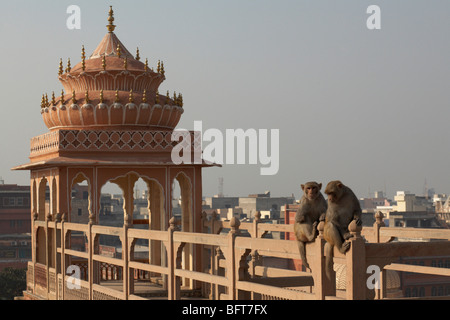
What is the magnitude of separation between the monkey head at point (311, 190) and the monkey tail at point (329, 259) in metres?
0.89

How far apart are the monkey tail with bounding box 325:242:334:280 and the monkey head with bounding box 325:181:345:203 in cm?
67

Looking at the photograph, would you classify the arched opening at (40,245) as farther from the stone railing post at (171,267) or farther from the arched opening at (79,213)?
the arched opening at (79,213)

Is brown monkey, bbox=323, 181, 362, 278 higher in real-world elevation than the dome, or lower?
lower

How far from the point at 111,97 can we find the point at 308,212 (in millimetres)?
11651

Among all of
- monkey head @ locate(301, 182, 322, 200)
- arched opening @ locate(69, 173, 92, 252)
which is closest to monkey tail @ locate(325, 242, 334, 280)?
monkey head @ locate(301, 182, 322, 200)

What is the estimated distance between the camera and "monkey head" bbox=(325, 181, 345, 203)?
11148 mm

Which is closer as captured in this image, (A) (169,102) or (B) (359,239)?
(B) (359,239)

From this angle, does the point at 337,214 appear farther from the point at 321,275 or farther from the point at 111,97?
the point at 111,97

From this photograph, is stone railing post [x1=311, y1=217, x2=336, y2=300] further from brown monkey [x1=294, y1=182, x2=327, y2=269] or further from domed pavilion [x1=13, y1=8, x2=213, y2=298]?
domed pavilion [x1=13, y1=8, x2=213, y2=298]

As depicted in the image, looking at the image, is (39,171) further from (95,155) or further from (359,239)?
(359,239)

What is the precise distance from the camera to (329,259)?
11.2m
